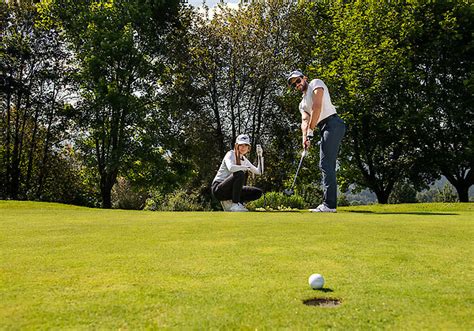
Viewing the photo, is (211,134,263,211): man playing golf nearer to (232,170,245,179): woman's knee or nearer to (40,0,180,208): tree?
(232,170,245,179): woman's knee

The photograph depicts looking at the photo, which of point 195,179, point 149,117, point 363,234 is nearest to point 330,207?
point 363,234

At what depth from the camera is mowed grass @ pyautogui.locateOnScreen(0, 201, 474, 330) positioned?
2305 millimetres

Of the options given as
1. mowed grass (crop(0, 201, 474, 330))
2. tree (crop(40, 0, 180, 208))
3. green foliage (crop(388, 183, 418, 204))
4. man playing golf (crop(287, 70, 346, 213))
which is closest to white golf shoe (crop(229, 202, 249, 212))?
man playing golf (crop(287, 70, 346, 213))

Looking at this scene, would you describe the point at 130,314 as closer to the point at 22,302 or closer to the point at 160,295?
the point at 160,295

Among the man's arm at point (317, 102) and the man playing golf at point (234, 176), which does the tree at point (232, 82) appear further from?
the man's arm at point (317, 102)

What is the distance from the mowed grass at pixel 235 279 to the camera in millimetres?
2305

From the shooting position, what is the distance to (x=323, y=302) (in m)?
2.62

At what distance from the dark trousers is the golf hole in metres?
8.12

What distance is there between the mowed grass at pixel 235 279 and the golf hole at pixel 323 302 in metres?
0.04

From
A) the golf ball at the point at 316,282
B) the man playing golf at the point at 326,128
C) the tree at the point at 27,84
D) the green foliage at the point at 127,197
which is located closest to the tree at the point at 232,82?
the green foliage at the point at 127,197

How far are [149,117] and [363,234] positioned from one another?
2450 centimetres

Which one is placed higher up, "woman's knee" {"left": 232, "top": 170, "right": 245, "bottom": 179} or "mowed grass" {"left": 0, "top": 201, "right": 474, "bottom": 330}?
"woman's knee" {"left": 232, "top": 170, "right": 245, "bottom": 179}

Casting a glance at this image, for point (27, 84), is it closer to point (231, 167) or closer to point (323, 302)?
point (231, 167)

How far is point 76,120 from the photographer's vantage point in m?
28.0
